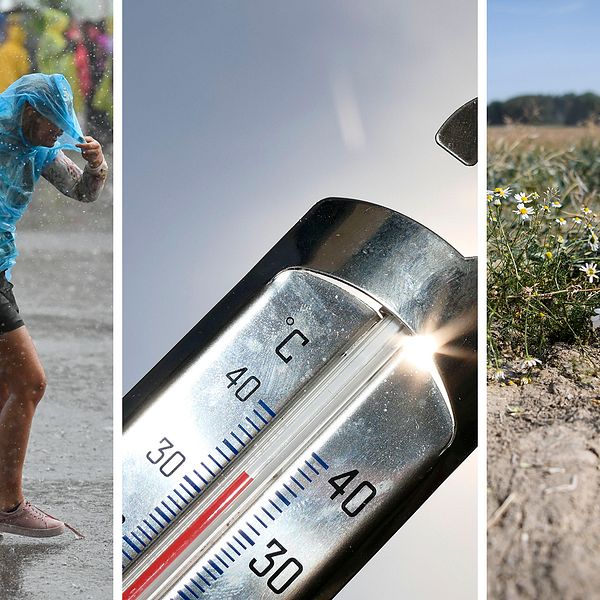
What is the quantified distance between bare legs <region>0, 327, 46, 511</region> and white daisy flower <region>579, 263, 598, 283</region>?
1.12m

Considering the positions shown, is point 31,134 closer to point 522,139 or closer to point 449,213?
point 449,213

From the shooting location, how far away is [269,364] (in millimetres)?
1616

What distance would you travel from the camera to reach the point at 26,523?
1661 mm

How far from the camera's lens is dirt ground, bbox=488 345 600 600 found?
1.46 m

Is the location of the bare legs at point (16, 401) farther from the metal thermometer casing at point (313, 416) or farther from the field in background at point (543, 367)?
the field in background at point (543, 367)

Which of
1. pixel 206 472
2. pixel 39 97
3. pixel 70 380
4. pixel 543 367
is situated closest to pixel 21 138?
pixel 39 97

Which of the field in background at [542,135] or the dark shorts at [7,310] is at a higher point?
the field in background at [542,135]

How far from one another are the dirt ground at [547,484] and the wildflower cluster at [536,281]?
0.06m

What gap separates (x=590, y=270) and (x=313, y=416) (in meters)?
0.62

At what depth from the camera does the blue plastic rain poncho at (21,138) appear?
1.65 meters

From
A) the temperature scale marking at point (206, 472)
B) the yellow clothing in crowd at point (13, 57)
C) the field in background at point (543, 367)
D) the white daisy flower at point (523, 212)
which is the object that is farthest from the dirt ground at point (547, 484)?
the yellow clothing in crowd at point (13, 57)

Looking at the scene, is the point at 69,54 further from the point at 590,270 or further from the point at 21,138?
the point at 590,270

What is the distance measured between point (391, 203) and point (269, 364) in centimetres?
39

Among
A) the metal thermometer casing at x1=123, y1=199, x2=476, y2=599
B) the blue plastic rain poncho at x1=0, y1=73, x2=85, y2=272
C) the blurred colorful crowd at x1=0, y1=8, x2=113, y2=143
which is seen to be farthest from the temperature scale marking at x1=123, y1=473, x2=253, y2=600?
the blurred colorful crowd at x1=0, y1=8, x2=113, y2=143
